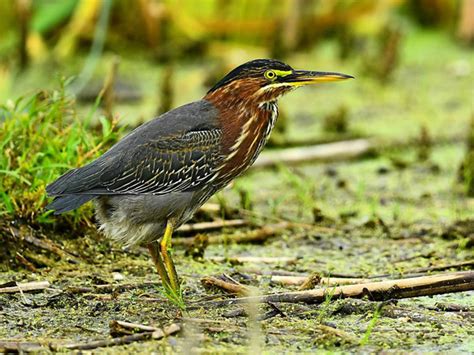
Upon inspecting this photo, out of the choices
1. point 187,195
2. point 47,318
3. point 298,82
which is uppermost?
point 298,82

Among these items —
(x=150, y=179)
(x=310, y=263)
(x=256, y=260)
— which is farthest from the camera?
(x=310, y=263)

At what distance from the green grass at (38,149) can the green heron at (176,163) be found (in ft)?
1.51

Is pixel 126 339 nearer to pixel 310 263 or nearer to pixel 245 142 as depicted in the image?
pixel 245 142

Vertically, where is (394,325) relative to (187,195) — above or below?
below

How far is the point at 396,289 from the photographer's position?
4.82 metres

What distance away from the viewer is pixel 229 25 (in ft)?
35.4

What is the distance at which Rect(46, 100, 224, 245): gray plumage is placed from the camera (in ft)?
16.4

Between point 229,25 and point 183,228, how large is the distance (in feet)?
16.6

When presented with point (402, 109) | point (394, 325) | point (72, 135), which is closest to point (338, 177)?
point (402, 109)

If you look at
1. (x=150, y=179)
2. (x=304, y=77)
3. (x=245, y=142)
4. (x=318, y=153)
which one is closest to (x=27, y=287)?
(x=150, y=179)

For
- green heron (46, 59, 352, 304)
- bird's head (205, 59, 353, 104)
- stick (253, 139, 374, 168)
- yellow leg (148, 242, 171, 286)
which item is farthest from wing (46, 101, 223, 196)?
stick (253, 139, 374, 168)

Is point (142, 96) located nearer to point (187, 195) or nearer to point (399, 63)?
point (399, 63)

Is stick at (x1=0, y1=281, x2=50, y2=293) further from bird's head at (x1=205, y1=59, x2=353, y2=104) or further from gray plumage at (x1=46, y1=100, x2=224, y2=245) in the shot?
bird's head at (x1=205, y1=59, x2=353, y2=104)

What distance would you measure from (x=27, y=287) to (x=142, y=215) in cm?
64
